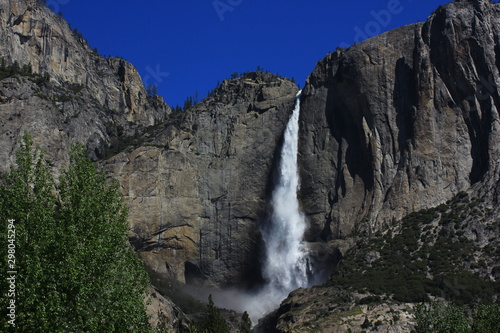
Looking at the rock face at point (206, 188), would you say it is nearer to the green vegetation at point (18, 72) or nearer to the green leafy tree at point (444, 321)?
the green vegetation at point (18, 72)

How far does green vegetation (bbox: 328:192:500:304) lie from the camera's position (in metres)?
76.8

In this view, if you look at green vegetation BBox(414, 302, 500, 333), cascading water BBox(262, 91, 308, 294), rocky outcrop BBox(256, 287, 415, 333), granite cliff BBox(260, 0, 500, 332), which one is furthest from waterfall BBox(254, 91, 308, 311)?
green vegetation BBox(414, 302, 500, 333)

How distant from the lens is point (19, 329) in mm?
27109

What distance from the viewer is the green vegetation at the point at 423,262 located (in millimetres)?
76750

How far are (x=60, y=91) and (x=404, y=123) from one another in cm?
5398

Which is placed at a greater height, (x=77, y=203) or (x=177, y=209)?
(x=177, y=209)

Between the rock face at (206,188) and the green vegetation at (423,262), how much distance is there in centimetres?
2121

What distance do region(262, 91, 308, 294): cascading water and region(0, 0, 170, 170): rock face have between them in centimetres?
2979

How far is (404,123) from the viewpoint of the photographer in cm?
9838

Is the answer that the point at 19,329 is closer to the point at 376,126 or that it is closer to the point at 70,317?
the point at 70,317

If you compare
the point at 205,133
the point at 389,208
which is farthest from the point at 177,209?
the point at 389,208

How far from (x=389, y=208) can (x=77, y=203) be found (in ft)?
221

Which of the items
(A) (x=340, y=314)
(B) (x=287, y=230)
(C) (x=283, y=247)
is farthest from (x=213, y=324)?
(B) (x=287, y=230)

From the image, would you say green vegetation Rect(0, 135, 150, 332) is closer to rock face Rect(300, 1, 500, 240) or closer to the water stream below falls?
rock face Rect(300, 1, 500, 240)
